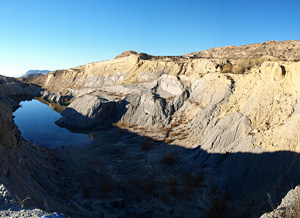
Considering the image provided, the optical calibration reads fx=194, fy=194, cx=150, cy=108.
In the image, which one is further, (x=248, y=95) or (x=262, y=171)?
(x=248, y=95)

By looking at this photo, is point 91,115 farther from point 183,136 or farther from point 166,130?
point 183,136

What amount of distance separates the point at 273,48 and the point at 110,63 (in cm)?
4868

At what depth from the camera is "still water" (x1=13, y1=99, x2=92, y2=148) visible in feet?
79.6

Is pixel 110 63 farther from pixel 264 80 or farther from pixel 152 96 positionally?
pixel 264 80

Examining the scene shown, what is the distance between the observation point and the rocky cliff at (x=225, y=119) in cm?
1169

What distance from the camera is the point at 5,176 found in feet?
26.1

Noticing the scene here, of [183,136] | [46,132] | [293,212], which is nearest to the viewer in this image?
[293,212]

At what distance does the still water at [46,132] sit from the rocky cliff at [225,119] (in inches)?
94.2

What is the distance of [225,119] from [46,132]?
972 inches

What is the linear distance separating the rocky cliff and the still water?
2.39m

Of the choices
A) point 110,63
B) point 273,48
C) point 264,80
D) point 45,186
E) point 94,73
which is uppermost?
point 273,48

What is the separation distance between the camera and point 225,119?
17.8 metres

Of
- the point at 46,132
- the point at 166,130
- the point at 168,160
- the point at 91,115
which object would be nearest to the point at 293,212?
the point at 168,160

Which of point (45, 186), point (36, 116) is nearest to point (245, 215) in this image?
point (45, 186)
